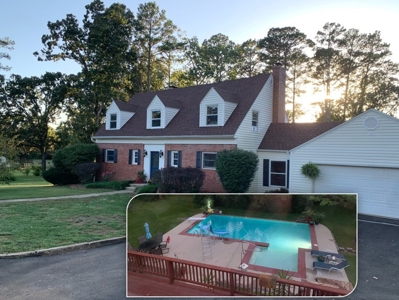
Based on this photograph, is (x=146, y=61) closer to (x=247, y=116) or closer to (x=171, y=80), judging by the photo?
(x=171, y=80)

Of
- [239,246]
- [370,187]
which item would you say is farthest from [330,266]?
[370,187]

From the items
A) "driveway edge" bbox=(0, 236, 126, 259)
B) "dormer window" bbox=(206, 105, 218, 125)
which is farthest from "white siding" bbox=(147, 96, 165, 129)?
"driveway edge" bbox=(0, 236, 126, 259)

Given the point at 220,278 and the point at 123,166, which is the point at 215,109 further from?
the point at 220,278

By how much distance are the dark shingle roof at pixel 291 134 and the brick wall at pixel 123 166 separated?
27.3 feet

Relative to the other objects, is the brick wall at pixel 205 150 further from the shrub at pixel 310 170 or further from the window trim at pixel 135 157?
the shrub at pixel 310 170

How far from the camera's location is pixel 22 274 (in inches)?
232

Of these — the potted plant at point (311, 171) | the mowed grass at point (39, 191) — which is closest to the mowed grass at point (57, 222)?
the mowed grass at point (39, 191)

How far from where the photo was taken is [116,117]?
2427 cm

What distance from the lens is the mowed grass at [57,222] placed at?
7719 mm

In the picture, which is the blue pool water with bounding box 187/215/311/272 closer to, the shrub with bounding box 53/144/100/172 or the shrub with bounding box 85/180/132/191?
the shrub with bounding box 85/180/132/191

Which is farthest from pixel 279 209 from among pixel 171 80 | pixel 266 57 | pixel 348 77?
pixel 171 80

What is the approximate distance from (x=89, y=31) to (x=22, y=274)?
111 ft

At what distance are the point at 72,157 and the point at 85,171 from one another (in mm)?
1749

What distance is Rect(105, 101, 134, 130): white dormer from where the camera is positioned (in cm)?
2384
